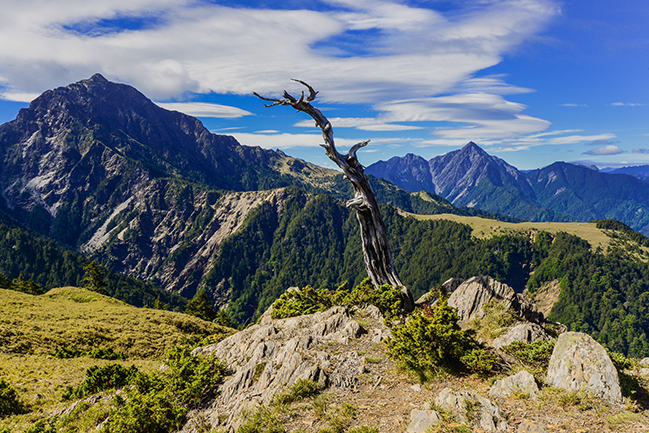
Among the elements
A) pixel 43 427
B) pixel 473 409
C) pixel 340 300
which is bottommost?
pixel 43 427

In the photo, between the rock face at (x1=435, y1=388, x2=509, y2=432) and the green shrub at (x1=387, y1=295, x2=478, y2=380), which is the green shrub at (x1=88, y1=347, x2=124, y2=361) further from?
the rock face at (x1=435, y1=388, x2=509, y2=432)

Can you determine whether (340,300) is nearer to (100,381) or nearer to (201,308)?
(100,381)

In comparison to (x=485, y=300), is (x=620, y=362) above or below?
below

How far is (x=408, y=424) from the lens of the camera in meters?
10.8

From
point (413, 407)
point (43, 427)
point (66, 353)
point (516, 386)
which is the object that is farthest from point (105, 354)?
point (516, 386)

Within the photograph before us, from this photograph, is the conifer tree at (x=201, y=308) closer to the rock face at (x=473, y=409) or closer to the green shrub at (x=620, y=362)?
the rock face at (x=473, y=409)

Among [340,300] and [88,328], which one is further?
[88,328]

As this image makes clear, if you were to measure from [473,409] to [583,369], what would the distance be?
4.31 m

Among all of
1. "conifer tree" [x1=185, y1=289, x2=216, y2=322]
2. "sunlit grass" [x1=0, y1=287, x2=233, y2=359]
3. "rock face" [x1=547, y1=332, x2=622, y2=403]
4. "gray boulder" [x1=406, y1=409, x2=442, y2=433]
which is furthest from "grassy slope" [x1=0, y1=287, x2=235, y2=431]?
"conifer tree" [x1=185, y1=289, x2=216, y2=322]

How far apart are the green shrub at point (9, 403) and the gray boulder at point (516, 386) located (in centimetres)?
2515

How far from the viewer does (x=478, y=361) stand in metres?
13.1

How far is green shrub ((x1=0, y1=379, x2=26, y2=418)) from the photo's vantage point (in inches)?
736

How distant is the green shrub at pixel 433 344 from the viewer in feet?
43.7

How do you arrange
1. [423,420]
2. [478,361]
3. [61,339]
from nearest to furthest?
[423,420], [478,361], [61,339]
